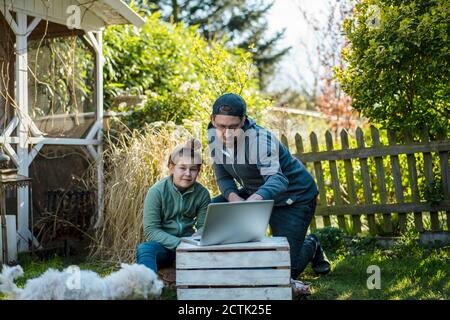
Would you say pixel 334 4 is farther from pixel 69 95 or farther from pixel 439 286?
pixel 439 286

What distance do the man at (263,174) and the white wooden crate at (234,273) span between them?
444 millimetres

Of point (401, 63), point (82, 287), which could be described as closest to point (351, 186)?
point (401, 63)

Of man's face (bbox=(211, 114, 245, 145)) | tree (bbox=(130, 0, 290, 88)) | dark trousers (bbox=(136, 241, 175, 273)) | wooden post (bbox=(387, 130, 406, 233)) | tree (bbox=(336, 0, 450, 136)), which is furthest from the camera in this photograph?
tree (bbox=(130, 0, 290, 88))

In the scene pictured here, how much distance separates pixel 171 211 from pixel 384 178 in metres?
3.05

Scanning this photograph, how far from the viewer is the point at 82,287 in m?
3.14

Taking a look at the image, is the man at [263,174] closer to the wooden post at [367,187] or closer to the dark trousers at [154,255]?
the dark trousers at [154,255]

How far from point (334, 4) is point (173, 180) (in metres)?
7.81

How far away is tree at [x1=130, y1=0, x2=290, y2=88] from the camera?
20969 mm

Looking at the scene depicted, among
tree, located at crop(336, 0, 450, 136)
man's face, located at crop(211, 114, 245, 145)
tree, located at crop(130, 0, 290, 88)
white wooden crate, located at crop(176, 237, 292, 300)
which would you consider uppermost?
tree, located at crop(130, 0, 290, 88)

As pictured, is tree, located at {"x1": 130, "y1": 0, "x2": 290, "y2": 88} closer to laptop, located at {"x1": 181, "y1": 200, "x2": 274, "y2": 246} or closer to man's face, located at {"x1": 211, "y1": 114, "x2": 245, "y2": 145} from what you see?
man's face, located at {"x1": 211, "y1": 114, "x2": 245, "y2": 145}

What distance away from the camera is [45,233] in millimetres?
6215

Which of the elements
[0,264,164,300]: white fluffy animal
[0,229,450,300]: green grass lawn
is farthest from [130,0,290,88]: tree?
[0,264,164,300]: white fluffy animal

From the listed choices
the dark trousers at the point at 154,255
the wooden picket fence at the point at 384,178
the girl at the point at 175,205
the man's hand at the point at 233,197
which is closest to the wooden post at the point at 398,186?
the wooden picket fence at the point at 384,178

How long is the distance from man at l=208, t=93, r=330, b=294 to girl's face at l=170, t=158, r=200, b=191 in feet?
0.67
